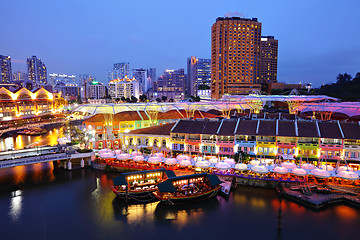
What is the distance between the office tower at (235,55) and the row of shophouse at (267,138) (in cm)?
9559

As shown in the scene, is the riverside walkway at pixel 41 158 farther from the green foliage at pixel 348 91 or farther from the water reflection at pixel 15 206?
the green foliage at pixel 348 91

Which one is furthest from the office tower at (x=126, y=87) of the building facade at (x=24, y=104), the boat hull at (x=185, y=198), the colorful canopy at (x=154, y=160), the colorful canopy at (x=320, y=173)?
the colorful canopy at (x=320, y=173)

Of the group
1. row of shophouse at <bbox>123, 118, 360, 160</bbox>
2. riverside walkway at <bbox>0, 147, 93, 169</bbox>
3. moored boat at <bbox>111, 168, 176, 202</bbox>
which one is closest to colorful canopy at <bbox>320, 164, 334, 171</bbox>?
row of shophouse at <bbox>123, 118, 360, 160</bbox>

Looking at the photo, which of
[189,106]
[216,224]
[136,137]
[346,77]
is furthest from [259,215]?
[346,77]

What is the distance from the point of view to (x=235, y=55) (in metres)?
128

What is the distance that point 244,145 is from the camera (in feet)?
111

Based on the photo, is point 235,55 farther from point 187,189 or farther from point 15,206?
point 15,206

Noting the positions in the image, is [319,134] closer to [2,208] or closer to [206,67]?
[2,208]

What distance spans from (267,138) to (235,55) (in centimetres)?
10206

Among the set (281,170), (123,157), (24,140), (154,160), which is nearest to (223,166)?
(281,170)

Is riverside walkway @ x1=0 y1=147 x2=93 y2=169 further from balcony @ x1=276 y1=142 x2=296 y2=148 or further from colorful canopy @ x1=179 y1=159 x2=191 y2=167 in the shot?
balcony @ x1=276 y1=142 x2=296 y2=148

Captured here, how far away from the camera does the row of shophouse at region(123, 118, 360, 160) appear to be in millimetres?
31531

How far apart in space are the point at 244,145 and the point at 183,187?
449 inches

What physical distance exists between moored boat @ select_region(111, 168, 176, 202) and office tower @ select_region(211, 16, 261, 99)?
104999 millimetres
